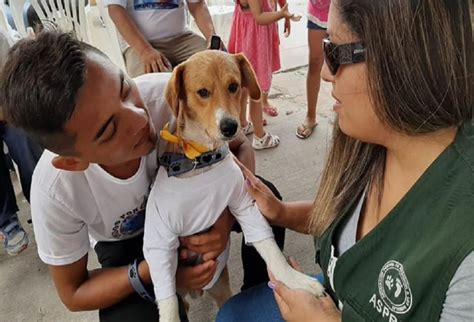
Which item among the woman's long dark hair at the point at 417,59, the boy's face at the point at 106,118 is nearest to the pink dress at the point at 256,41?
the boy's face at the point at 106,118

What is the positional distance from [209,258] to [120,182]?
34 centimetres

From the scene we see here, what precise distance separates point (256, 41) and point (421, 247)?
2202 mm

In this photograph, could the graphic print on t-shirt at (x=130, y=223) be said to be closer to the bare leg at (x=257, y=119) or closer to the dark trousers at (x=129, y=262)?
the dark trousers at (x=129, y=262)

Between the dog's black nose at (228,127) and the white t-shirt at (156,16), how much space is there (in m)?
1.27

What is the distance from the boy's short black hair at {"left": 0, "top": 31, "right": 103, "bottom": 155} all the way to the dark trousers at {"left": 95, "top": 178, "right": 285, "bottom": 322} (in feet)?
1.66

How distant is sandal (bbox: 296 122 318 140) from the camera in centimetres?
283

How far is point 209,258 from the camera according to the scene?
1183 mm

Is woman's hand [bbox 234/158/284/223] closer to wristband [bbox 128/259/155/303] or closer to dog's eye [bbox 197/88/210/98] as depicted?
dog's eye [bbox 197/88/210/98]

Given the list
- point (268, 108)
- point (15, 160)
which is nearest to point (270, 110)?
point (268, 108)

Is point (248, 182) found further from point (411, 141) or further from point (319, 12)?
point (319, 12)

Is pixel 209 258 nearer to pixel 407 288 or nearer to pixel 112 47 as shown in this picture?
pixel 407 288

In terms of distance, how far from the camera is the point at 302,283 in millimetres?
1084

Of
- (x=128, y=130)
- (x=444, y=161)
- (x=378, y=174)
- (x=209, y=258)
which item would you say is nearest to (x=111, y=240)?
(x=209, y=258)

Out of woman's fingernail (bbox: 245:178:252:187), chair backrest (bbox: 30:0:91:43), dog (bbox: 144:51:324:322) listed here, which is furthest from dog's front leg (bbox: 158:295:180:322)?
chair backrest (bbox: 30:0:91:43)
